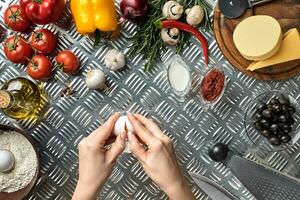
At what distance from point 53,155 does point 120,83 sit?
0.28 m

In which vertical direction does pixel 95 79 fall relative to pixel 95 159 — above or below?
above

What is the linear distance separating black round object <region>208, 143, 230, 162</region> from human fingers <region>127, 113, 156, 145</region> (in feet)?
0.87

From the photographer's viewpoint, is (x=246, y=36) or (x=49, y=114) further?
(x=49, y=114)

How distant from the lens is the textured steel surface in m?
1.64

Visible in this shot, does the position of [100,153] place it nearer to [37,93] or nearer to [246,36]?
[37,93]

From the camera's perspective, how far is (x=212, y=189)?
5.25ft

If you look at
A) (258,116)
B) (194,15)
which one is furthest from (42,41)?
(258,116)

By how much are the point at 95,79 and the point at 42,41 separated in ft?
0.56

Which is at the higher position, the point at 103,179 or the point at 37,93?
the point at 37,93

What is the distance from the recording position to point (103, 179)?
1.42 m

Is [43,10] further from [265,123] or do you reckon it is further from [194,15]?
[265,123]

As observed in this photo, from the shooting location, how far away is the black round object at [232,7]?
155cm

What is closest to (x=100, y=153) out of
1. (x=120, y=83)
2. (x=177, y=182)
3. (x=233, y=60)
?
(x=177, y=182)

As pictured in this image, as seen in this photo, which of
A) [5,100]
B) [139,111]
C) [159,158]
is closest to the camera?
[159,158]
